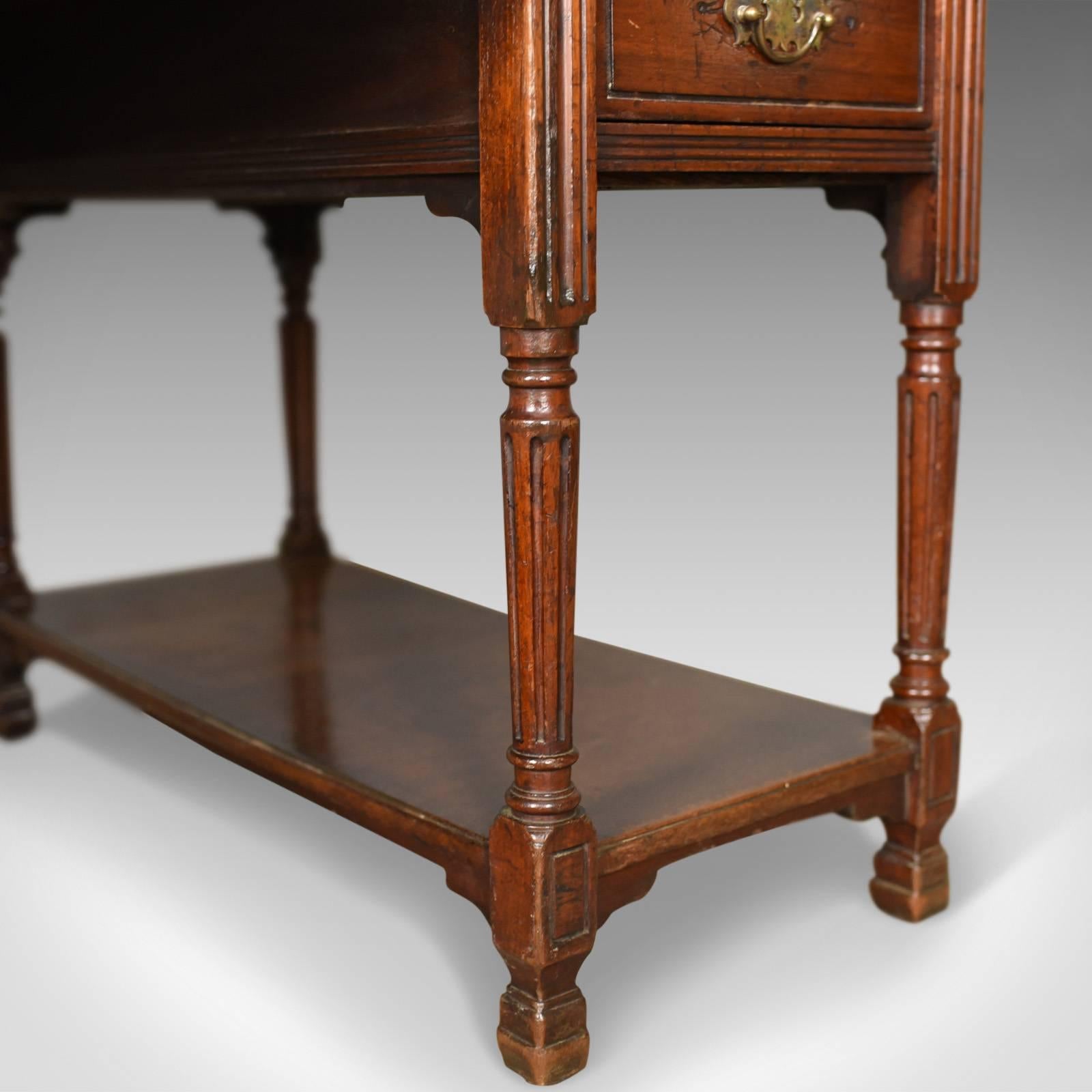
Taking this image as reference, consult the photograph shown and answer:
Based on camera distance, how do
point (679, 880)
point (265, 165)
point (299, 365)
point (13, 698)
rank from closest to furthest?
1. point (265, 165)
2. point (679, 880)
3. point (13, 698)
4. point (299, 365)

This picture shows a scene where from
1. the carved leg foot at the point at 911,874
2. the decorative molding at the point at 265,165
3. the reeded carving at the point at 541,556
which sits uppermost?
the decorative molding at the point at 265,165

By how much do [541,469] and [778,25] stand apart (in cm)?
49

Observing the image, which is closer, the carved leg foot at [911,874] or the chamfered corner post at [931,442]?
the chamfered corner post at [931,442]

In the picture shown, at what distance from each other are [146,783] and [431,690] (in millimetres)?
512

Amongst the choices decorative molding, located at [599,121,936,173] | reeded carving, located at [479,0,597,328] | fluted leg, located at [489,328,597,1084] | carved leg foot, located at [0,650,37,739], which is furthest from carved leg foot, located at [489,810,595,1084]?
carved leg foot, located at [0,650,37,739]

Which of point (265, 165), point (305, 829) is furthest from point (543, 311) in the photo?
point (305, 829)

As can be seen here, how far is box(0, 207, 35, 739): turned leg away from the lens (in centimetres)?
266

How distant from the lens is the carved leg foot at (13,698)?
2695 mm

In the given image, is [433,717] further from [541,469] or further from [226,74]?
[226,74]

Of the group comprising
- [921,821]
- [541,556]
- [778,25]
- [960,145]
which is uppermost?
[778,25]

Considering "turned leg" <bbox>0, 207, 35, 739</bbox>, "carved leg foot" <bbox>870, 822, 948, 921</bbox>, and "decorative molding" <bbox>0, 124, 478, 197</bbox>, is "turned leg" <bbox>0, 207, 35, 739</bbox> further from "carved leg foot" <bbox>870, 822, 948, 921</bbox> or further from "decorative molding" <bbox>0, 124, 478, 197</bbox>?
"carved leg foot" <bbox>870, 822, 948, 921</bbox>

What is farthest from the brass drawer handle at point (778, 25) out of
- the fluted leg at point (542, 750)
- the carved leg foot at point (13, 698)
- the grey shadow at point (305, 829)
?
the carved leg foot at point (13, 698)

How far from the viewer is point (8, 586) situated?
2.74 m

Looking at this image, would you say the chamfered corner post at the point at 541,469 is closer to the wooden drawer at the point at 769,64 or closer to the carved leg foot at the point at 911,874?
the wooden drawer at the point at 769,64
